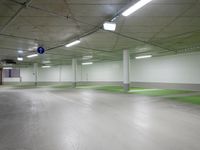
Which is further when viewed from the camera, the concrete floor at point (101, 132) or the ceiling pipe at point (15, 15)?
the ceiling pipe at point (15, 15)

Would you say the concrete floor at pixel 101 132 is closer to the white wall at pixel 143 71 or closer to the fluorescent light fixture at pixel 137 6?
the fluorescent light fixture at pixel 137 6

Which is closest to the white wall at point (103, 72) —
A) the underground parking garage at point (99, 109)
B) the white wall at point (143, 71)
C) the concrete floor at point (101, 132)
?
the white wall at point (143, 71)

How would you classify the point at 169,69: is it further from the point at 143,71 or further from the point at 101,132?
the point at 101,132

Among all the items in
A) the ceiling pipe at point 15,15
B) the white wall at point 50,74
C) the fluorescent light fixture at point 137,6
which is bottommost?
the white wall at point 50,74

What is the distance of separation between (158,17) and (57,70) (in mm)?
24898

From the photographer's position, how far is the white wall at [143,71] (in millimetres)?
15095

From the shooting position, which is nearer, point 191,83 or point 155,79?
point 191,83

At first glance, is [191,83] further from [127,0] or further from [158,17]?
[127,0]

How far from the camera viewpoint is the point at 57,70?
29.5m

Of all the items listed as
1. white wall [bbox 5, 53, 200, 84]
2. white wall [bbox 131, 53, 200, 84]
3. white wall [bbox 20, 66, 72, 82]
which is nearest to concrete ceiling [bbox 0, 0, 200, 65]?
white wall [bbox 131, 53, 200, 84]

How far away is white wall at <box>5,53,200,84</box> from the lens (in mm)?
15095

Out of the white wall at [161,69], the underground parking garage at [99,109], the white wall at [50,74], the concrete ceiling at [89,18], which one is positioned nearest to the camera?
the underground parking garage at [99,109]

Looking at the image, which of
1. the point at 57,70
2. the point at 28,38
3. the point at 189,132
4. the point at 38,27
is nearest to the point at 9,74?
the point at 57,70

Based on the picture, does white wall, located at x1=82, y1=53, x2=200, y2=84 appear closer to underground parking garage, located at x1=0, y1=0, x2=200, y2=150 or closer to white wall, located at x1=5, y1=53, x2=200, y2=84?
white wall, located at x1=5, y1=53, x2=200, y2=84
